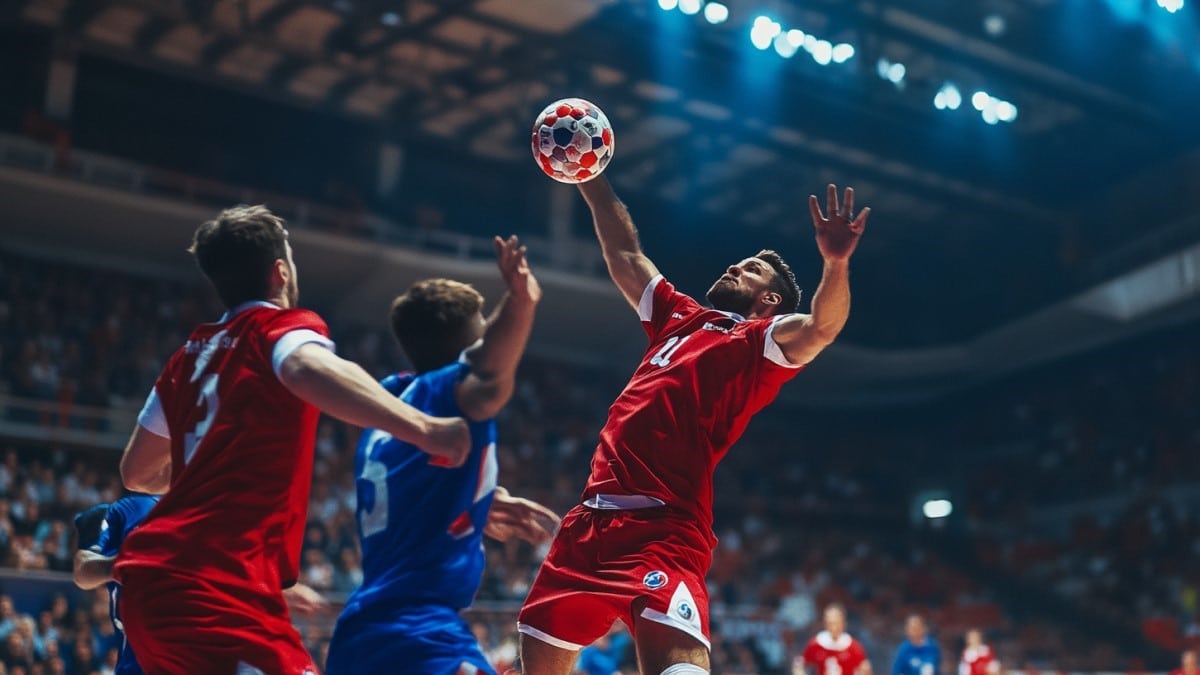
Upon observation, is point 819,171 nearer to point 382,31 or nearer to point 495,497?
point 382,31

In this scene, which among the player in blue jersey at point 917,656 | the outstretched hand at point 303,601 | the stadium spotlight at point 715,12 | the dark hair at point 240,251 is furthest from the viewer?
the stadium spotlight at point 715,12

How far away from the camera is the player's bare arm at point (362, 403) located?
138 inches

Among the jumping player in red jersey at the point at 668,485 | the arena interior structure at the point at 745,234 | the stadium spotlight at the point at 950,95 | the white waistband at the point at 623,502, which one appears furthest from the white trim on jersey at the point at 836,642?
the stadium spotlight at the point at 950,95

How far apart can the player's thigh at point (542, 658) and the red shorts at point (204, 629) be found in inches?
53.4

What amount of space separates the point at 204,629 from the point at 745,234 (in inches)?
1193

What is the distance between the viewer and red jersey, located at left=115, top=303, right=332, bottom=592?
360 cm

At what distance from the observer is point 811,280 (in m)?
31.0

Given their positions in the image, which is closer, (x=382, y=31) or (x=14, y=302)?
(x=14, y=302)

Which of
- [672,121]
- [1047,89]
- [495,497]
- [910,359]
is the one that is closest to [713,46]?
[672,121]

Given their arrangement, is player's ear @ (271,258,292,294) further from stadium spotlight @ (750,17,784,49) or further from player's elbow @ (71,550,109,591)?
stadium spotlight @ (750,17,784,49)

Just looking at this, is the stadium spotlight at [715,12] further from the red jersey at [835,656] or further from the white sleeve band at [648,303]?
the white sleeve band at [648,303]

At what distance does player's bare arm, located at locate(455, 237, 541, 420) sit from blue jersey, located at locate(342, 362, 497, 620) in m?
0.12

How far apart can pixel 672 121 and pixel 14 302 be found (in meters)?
14.3

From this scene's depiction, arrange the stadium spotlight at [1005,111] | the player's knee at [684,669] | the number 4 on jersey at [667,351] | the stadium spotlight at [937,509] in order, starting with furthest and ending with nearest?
the stadium spotlight at [937,509]
the stadium spotlight at [1005,111]
the number 4 on jersey at [667,351]
the player's knee at [684,669]
